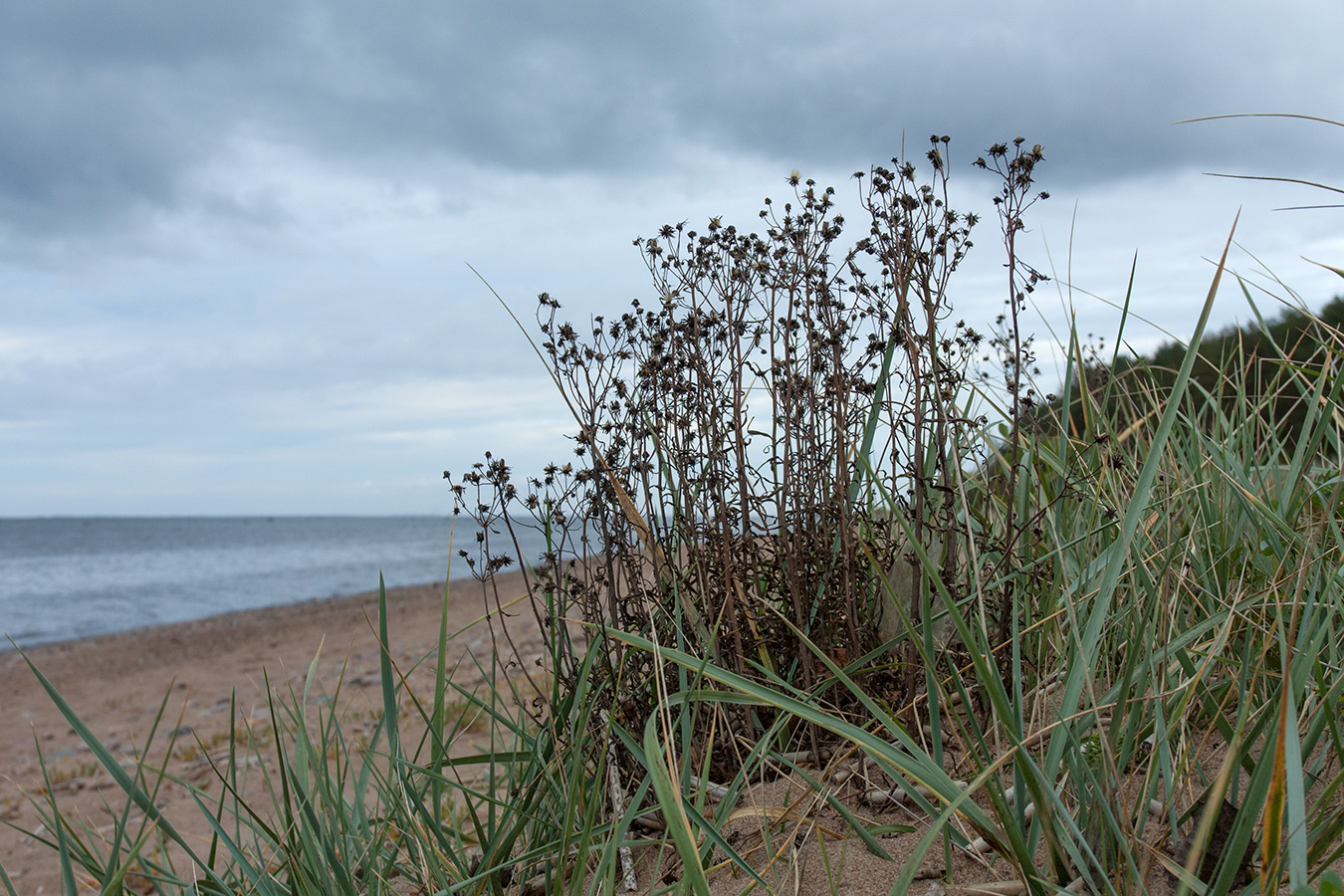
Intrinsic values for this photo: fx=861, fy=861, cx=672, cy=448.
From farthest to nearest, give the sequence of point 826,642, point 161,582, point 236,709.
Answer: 1. point 161,582
2. point 236,709
3. point 826,642

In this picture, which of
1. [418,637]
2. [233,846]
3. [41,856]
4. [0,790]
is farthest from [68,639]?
[233,846]

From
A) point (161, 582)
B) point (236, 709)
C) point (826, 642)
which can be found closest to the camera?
point (826, 642)

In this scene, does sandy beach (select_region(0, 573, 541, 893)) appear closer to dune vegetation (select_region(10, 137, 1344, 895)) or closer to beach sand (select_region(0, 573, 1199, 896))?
beach sand (select_region(0, 573, 1199, 896))

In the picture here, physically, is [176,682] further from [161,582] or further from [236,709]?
[161,582]

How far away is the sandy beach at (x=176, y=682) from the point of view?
6051 millimetres

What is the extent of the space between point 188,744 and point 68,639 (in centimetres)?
1094

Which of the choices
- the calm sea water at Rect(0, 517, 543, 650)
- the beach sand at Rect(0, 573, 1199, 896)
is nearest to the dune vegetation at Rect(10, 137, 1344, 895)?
the beach sand at Rect(0, 573, 1199, 896)

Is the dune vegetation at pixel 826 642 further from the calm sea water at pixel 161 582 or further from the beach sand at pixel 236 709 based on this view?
the calm sea water at pixel 161 582

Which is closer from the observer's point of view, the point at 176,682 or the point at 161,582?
the point at 176,682

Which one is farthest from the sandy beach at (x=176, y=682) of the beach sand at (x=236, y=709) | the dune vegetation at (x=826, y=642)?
the dune vegetation at (x=826, y=642)

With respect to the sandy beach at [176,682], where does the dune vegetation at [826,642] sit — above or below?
above

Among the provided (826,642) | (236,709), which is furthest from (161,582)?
(826,642)

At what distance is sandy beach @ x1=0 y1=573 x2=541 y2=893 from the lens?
605cm

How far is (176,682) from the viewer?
421 inches
